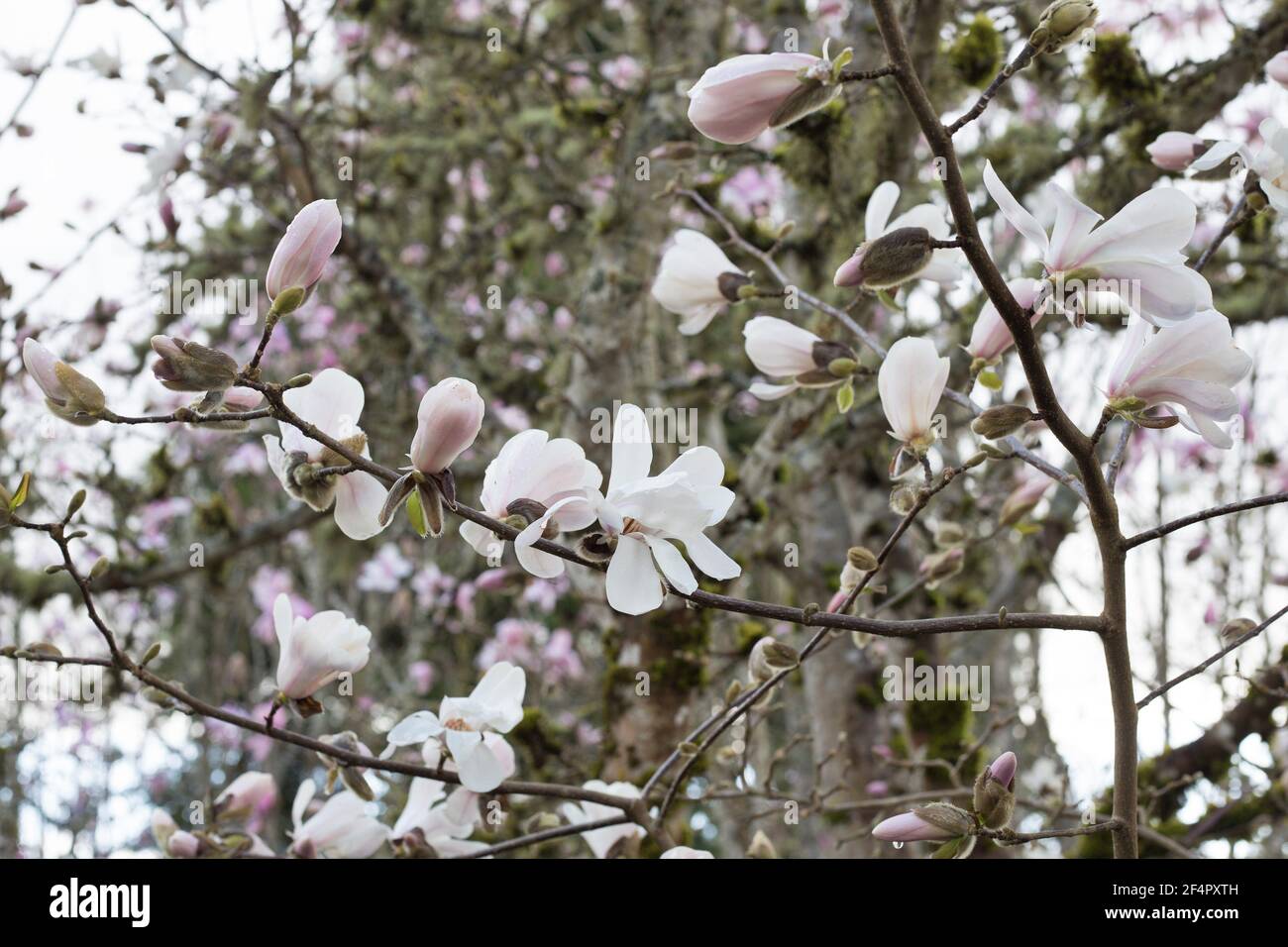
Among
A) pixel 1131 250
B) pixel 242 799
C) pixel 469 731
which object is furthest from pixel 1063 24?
pixel 242 799

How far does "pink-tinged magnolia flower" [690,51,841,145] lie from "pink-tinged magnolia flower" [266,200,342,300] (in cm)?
27

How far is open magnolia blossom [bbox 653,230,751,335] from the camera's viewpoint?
3.74 feet

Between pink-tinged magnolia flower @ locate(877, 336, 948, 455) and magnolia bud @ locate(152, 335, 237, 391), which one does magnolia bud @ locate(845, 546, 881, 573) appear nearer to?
pink-tinged magnolia flower @ locate(877, 336, 948, 455)

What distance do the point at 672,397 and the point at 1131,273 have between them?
182 centimetres

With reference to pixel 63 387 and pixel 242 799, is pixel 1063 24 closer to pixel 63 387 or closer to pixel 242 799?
pixel 63 387

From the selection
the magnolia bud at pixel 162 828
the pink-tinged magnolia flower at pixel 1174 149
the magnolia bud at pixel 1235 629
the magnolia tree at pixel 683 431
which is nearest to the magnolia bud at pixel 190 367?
the magnolia tree at pixel 683 431

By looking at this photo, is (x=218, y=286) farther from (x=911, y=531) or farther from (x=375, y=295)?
(x=911, y=531)

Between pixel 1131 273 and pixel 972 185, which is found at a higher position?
pixel 972 185

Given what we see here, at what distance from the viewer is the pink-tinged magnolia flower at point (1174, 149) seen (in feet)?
3.52

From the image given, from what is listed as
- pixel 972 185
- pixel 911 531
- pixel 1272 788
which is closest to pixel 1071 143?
pixel 972 185

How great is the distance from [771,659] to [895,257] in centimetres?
35

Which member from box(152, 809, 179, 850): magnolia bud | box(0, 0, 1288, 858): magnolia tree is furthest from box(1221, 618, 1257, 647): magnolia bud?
box(152, 809, 179, 850): magnolia bud

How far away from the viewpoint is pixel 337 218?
2.47 ft

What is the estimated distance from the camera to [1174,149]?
42.3 inches
